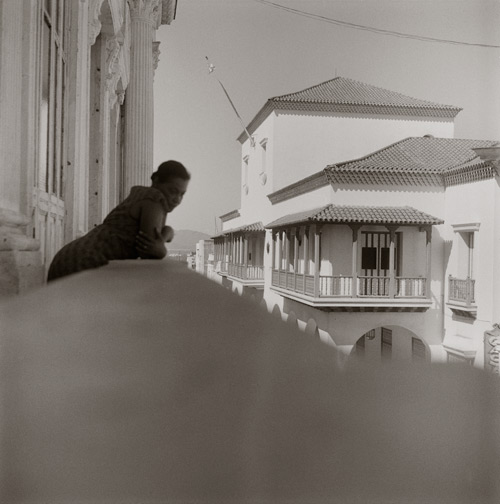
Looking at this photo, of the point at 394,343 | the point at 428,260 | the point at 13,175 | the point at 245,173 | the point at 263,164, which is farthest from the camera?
the point at 245,173

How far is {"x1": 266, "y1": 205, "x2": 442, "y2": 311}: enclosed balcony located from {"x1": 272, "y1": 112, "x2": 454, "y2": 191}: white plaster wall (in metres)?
8.27

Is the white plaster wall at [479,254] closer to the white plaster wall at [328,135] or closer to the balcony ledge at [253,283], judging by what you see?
the white plaster wall at [328,135]

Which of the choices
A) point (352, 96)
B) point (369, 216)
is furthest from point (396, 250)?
point (352, 96)

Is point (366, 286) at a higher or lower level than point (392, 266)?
lower

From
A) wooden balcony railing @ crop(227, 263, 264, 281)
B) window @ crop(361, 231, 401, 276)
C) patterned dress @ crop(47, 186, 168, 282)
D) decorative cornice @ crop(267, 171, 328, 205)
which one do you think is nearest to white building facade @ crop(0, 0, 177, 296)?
patterned dress @ crop(47, 186, 168, 282)

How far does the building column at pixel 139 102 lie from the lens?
497 inches

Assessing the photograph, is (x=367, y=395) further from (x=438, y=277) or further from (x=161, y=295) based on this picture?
(x=438, y=277)

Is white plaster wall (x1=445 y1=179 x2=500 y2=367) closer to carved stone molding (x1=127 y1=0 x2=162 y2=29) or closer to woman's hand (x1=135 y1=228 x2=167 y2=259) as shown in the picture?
carved stone molding (x1=127 y1=0 x2=162 y2=29)

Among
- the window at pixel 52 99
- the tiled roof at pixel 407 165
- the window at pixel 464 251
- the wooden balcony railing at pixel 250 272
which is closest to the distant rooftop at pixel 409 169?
the tiled roof at pixel 407 165

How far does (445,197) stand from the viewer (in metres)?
22.5

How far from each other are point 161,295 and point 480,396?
2.22 ft

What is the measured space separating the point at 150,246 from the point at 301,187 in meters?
23.1

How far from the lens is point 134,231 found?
8.58ft

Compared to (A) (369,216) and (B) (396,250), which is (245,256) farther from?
(A) (369,216)
